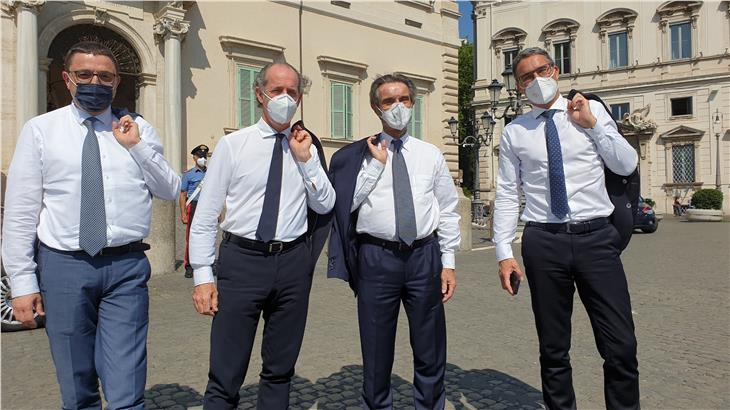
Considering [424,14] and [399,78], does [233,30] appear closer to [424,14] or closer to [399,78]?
[424,14]

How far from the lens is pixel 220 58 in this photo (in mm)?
14438

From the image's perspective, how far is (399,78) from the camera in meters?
3.24

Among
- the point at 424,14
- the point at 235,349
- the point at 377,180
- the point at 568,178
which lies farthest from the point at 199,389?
the point at 424,14

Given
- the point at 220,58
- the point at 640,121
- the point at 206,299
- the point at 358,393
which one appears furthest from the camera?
the point at 640,121

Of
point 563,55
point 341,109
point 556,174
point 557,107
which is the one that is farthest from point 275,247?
point 563,55

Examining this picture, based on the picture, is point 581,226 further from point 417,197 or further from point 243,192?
point 243,192

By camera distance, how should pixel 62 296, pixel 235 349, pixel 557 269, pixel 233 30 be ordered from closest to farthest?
1. pixel 62 296
2. pixel 235 349
3. pixel 557 269
4. pixel 233 30

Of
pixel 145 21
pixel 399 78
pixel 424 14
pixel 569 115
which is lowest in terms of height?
pixel 569 115

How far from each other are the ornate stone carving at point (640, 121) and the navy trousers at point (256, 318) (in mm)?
39350

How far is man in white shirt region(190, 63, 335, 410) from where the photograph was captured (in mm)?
2859

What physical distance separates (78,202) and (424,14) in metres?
17.8

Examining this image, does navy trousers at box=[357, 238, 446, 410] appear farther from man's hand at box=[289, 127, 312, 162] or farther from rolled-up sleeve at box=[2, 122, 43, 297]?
rolled-up sleeve at box=[2, 122, 43, 297]

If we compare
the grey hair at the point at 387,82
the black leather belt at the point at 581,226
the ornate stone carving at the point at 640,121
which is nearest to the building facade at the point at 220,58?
the grey hair at the point at 387,82

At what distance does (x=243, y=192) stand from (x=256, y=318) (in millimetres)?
668
